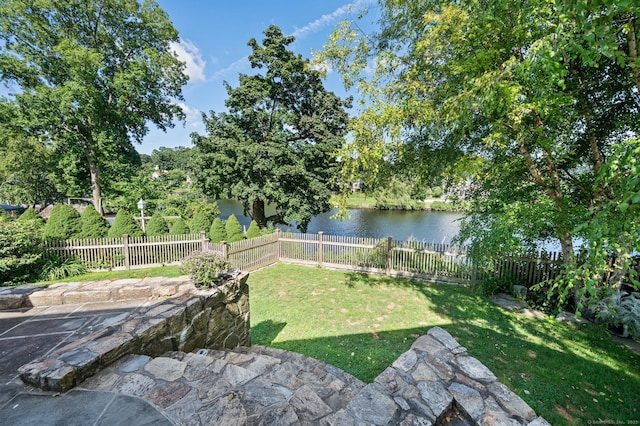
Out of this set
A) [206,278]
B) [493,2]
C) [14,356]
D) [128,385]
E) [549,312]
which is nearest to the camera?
[128,385]

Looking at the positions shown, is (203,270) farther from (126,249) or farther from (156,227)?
(156,227)

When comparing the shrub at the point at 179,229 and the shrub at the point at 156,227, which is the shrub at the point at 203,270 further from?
the shrub at the point at 156,227

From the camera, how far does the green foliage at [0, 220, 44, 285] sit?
580cm

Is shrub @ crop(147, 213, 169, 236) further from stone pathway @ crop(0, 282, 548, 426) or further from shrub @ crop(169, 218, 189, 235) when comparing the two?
stone pathway @ crop(0, 282, 548, 426)

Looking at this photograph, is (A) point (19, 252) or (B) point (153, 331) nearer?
(B) point (153, 331)

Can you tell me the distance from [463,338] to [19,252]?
32.0 ft

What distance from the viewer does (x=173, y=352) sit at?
249 centimetres

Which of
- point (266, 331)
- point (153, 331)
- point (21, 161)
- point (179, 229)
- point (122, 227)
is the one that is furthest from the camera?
point (21, 161)

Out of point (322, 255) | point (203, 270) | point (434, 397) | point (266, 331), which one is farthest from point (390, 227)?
point (434, 397)

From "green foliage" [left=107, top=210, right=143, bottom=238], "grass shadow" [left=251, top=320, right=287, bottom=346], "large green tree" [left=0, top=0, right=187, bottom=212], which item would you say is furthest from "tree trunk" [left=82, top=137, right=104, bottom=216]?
"grass shadow" [left=251, top=320, right=287, bottom=346]

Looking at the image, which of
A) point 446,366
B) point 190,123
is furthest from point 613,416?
point 190,123

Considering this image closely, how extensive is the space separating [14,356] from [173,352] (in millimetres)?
1317

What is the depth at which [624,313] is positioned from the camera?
4.29m

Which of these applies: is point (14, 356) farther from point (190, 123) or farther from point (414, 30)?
point (190, 123)
